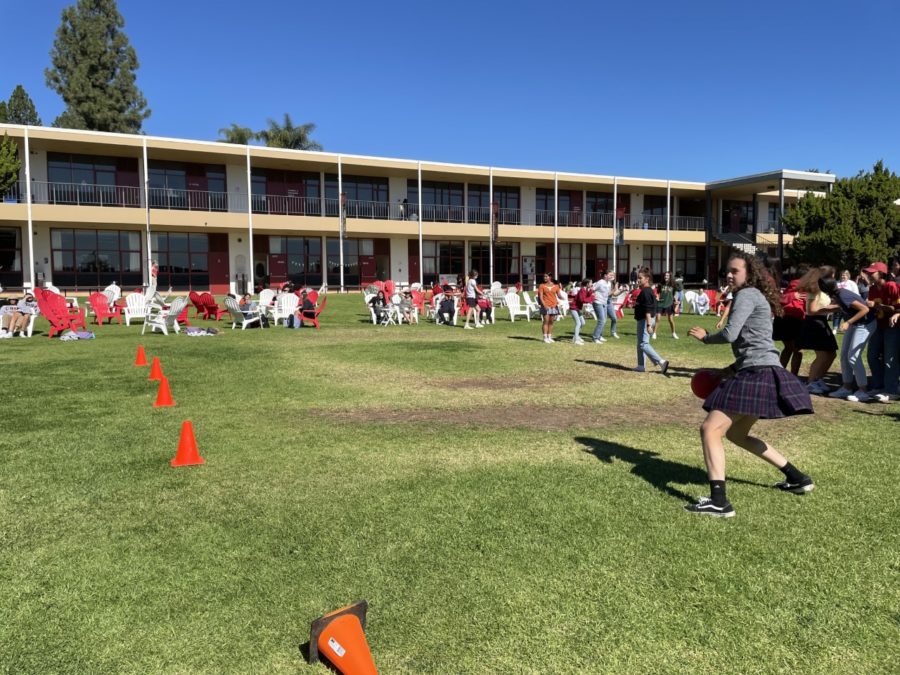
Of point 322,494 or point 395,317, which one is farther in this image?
point 395,317

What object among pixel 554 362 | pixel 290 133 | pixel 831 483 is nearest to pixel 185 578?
pixel 831 483

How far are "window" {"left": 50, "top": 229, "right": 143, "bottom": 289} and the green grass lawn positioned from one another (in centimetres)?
2638

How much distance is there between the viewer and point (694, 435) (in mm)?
6766

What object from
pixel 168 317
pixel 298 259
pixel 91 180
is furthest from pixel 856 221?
pixel 91 180

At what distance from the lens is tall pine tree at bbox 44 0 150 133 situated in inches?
1853

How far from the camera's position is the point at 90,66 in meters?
47.6

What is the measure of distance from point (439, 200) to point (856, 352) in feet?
108

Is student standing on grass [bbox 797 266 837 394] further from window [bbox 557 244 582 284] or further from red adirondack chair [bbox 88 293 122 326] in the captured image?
window [bbox 557 244 582 284]

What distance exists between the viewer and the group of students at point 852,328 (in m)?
8.28

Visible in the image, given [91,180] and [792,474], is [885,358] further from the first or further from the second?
[91,180]

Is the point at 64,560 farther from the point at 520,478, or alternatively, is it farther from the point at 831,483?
the point at 831,483

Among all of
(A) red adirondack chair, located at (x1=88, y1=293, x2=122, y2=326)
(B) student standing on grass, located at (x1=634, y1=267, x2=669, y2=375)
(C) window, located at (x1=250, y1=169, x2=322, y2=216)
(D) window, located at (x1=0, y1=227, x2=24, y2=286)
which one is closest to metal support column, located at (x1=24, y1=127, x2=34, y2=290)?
(D) window, located at (x1=0, y1=227, x2=24, y2=286)

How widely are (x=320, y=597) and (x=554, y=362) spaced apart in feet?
30.4

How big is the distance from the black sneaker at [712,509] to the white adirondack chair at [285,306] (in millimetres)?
16172
